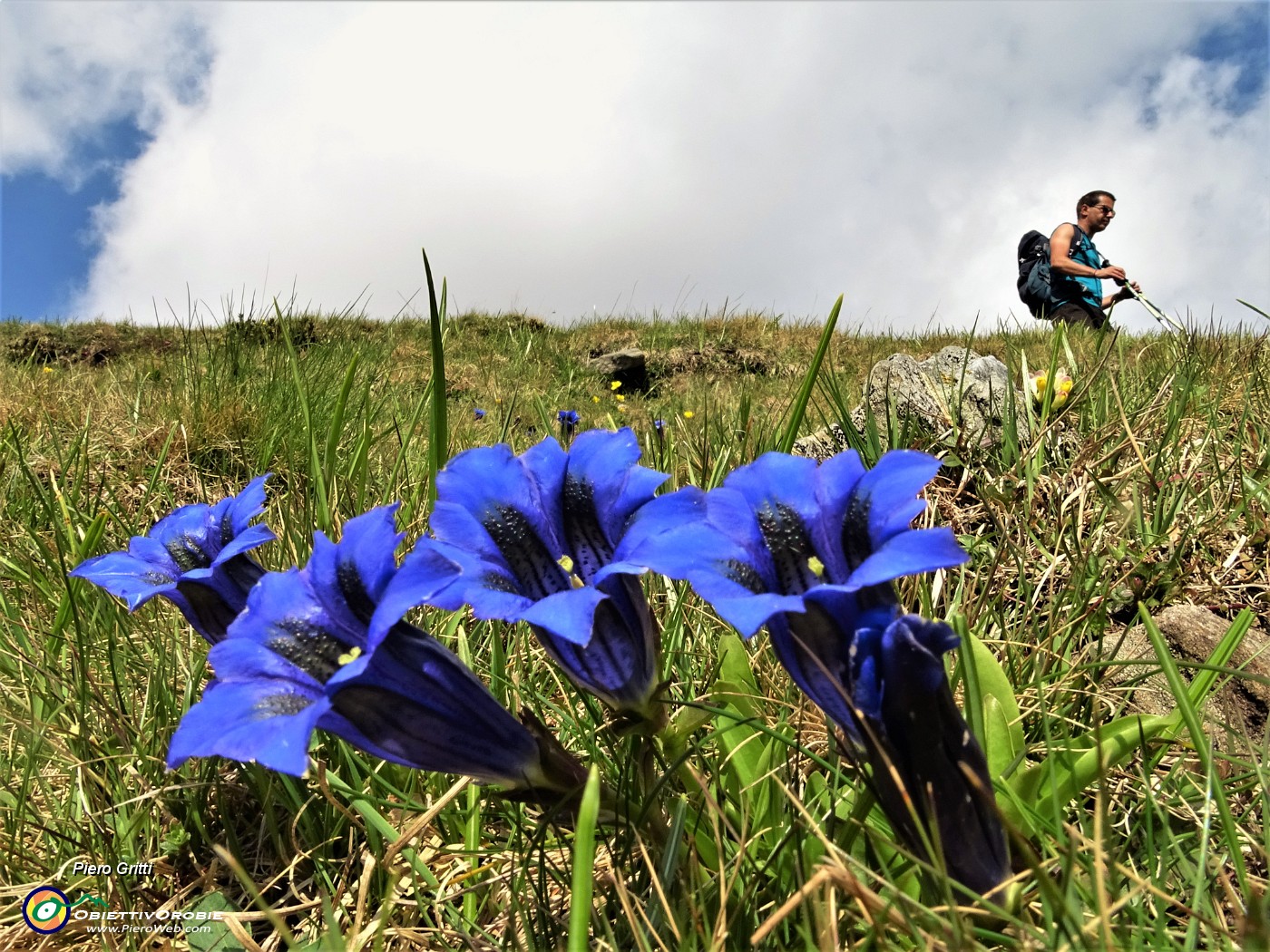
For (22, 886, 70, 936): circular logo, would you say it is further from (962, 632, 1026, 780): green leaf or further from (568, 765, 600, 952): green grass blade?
(962, 632, 1026, 780): green leaf

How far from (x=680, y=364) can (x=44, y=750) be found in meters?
7.41

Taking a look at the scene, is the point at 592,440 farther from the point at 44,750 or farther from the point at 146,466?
the point at 146,466

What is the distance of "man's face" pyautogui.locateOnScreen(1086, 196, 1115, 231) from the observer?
7586 mm

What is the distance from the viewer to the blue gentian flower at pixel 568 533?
2.87 ft

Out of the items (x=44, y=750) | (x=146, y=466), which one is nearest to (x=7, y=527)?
(x=146, y=466)

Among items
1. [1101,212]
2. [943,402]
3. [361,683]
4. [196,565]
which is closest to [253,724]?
[361,683]

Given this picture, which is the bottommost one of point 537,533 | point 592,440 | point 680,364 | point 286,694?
point 286,694

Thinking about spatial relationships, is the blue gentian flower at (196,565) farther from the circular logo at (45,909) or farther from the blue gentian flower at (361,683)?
the circular logo at (45,909)

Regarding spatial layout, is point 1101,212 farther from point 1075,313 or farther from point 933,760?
point 933,760

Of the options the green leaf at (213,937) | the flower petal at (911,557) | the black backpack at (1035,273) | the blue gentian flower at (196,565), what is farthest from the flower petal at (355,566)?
the black backpack at (1035,273)

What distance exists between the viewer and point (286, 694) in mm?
780

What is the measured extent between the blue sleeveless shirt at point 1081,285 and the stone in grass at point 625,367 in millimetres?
3873

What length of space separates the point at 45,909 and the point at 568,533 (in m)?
0.97

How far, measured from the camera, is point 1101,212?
7.59 meters
